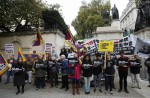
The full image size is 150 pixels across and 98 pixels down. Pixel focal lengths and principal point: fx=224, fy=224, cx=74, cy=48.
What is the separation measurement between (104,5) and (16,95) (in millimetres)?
47413

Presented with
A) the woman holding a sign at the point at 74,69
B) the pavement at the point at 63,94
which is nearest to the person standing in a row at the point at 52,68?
the pavement at the point at 63,94

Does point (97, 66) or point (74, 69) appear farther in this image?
point (97, 66)

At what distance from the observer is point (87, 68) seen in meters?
10.9

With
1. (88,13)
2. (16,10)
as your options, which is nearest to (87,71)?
(16,10)

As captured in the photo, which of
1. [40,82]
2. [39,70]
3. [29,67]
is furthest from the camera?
[29,67]

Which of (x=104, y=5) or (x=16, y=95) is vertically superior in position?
(x=104, y=5)

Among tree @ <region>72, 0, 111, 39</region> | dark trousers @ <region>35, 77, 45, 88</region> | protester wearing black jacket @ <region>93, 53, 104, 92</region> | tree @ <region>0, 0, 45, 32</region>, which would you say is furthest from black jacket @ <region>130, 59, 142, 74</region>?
tree @ <region>72, 0, 111, 39</region>

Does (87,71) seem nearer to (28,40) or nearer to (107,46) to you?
(107,46)

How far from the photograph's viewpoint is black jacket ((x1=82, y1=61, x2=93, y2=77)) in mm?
10922

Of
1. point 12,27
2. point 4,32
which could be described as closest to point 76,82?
point 4,32

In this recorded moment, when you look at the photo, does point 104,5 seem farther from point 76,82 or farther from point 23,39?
point 76,82

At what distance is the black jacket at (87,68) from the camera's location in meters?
10.9

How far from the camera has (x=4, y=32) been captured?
2497 cm

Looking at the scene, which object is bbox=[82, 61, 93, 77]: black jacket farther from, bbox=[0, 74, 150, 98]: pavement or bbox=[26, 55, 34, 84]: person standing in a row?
bbox=[26, 55, 34, 84]: person standing in a row
